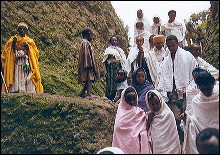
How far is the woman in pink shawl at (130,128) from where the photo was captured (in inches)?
180

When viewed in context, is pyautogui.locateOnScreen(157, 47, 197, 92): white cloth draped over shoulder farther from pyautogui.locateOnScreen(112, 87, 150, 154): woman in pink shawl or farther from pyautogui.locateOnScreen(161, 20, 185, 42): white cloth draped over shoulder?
pyautogui.locateOnScreen(161, 20, 185, 42): white cloth draped over shoulder

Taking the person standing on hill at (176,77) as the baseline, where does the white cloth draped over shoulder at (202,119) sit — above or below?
below

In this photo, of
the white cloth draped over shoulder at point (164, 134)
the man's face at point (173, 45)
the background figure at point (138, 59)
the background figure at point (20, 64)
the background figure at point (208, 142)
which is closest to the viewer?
the background figure at point (208, 142)

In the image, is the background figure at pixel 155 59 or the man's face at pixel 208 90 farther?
the background figure at pixel 155 59

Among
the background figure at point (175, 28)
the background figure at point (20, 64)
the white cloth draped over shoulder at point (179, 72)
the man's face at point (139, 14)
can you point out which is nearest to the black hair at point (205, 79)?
the white cloth draped over shoulder at point (179, 72)

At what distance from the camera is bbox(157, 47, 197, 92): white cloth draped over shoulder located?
5578 millimetres

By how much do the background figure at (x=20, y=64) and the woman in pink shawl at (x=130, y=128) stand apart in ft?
8.88

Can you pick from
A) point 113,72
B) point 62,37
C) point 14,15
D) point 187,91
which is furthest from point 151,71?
point 14,15

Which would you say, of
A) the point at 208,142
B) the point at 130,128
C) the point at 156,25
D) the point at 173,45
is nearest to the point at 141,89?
the point at 173,45

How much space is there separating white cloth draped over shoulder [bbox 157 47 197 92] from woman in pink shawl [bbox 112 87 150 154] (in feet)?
3.20

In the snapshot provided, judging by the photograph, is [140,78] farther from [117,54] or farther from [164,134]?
[117,54]

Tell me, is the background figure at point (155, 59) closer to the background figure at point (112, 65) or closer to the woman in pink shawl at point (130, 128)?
the background figure at point (112, 65)

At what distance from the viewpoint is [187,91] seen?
5352 millimetres

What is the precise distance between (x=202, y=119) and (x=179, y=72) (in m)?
1.70
